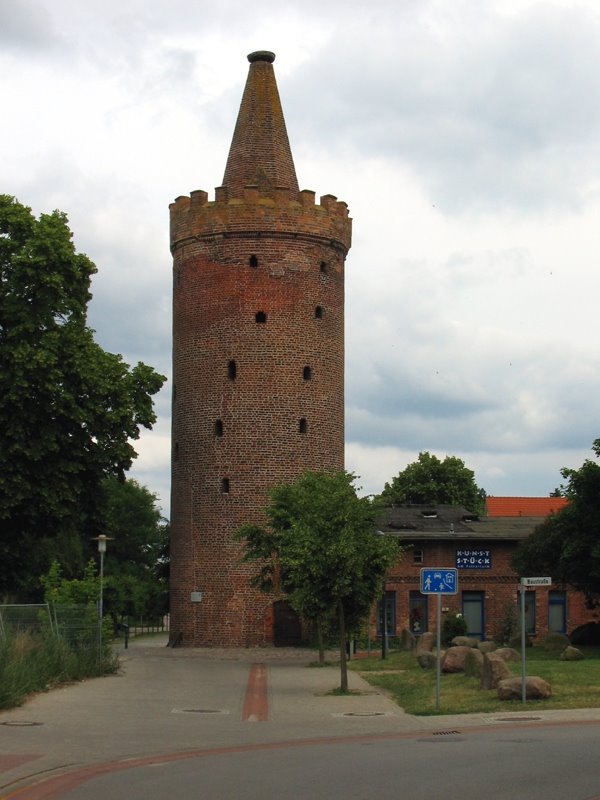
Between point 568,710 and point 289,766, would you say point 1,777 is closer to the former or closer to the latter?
point 289,766

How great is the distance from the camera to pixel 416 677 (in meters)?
30.5

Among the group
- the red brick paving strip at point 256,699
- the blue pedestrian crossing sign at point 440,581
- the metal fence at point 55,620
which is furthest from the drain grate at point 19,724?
the metal fence at point 55,620

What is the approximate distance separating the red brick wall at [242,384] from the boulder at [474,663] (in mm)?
19662

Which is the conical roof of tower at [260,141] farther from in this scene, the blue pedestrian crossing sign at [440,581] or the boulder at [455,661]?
the blue pedestrian crossing sign at [440,581]

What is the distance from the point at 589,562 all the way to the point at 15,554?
1735cm

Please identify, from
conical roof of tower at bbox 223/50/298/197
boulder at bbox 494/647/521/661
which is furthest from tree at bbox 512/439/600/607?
conical roof of tower at bbox 223/50/298/197

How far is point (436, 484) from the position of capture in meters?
88.8

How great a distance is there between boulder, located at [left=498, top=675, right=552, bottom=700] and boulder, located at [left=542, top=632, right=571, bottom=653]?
18.0m

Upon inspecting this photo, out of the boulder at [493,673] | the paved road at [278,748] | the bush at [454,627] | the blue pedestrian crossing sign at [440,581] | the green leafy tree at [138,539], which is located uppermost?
the green leafy tree at [138,539]

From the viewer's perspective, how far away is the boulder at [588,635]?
148 feet

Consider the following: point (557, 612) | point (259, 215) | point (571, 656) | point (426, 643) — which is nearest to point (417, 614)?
point (557, 612)

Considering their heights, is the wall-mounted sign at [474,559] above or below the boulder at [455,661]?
above

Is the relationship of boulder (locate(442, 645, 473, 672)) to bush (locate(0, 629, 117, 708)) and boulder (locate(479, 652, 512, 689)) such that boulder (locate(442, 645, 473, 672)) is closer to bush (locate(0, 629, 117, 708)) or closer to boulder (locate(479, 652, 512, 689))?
boulder (locate(479, 652, 512, 689))

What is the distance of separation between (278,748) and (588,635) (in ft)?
97.9
